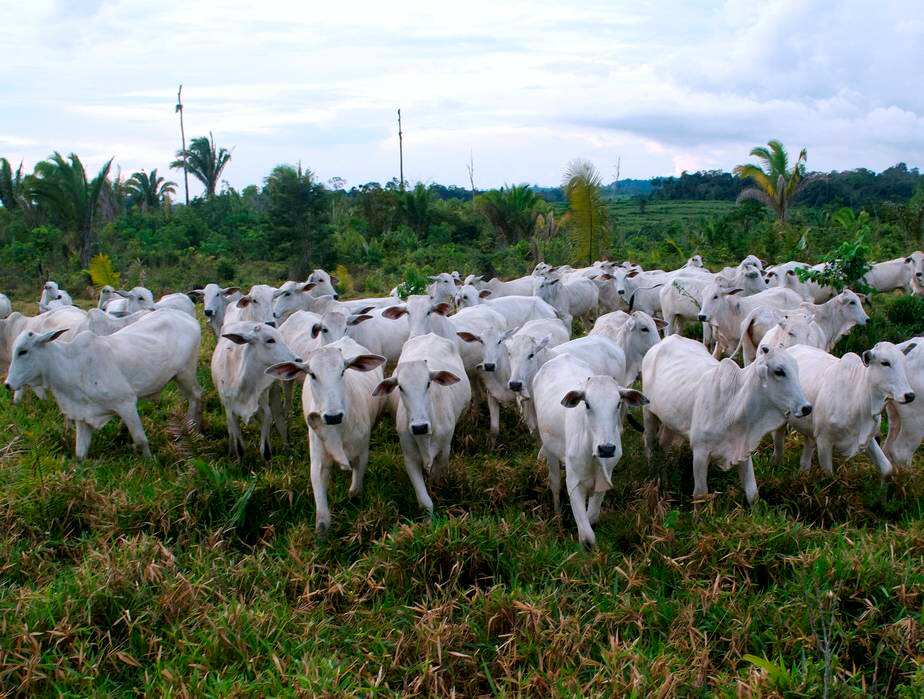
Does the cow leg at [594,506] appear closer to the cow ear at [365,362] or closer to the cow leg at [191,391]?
the cow ear at [365,362]

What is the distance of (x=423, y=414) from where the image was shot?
19.1 ft

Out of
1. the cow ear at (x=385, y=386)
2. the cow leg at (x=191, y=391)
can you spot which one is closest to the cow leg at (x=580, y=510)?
the cow ear at (x=385, y=386)

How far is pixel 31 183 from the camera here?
22.0 meters

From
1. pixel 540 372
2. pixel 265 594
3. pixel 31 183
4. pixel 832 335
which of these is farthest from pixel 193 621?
pixel 31 183

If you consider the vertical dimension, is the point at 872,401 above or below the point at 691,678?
above

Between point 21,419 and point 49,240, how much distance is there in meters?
18.6

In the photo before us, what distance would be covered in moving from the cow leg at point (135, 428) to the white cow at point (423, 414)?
2354 millimetres

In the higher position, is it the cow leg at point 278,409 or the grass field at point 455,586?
the cow leg at point 278,409

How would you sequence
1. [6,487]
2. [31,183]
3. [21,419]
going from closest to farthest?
[6,487], [21,419], [31,183]

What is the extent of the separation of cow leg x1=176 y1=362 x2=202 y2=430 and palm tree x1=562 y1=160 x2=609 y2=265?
1391 cm

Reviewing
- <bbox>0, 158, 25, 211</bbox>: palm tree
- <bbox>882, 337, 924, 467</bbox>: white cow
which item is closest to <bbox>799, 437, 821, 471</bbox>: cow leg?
<bbox>882, 337, 924, 467</bbox>: white cow

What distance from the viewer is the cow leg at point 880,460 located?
20.1 ft

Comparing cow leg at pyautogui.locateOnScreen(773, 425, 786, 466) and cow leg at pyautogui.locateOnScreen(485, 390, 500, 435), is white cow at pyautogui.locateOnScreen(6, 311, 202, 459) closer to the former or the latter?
cow leg at pyautogui.locateOnScreen(485, 390, 500, 435)

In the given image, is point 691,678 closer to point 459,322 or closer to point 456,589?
point 456,589
